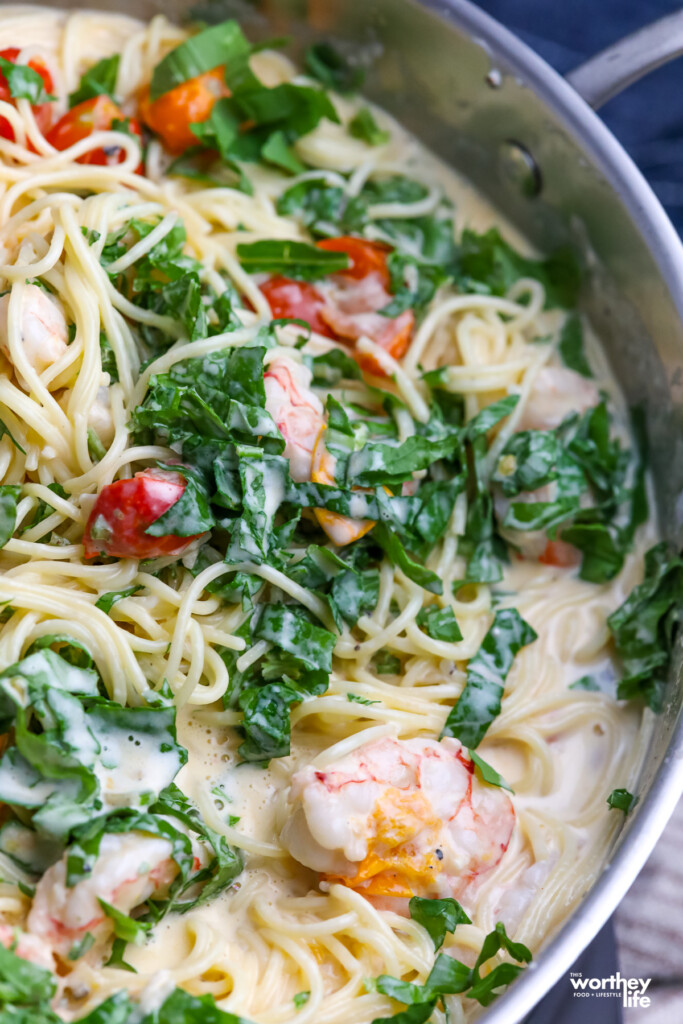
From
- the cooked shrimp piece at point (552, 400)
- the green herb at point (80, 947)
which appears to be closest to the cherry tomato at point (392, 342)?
the cooked shrimp piece at point (552, 400)

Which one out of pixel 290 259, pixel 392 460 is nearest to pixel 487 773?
pixel 392 460

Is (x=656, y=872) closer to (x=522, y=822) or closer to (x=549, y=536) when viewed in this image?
(x=522, y=822)

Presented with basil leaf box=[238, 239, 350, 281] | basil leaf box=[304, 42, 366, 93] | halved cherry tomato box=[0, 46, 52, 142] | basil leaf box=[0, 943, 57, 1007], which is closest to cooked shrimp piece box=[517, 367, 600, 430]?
basil leaf box=[238, 239, 350, 281]

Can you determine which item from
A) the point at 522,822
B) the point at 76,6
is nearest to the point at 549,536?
the point at 522,822

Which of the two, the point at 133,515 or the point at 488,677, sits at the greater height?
the point at 133,515

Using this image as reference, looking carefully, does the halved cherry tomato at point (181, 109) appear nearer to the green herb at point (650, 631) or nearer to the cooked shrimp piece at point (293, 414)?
the cooked shrimp piece at point (293, 414)

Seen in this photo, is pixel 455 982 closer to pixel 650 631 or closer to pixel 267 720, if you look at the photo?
pixel 267 720
